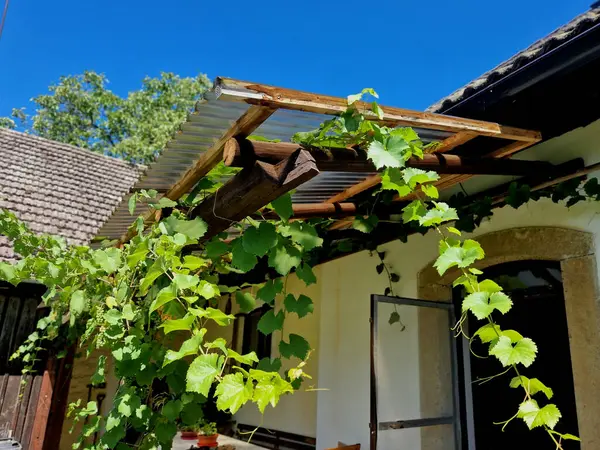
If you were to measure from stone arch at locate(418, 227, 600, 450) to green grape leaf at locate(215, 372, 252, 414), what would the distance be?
2.23m

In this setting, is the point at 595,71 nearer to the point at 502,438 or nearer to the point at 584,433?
the point at 584,433

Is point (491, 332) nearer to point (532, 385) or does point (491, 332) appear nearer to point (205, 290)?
point (532, 385)

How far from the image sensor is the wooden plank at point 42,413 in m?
4.74

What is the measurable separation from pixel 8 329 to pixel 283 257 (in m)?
4.58

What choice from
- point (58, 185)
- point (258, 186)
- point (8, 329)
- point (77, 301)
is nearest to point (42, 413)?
point (8, 329)

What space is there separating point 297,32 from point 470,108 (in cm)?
900

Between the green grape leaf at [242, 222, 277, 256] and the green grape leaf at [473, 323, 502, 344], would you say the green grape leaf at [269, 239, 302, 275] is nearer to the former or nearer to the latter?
the green grape leaf at [242, 222, 277, 256]

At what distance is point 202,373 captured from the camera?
163 centimetres

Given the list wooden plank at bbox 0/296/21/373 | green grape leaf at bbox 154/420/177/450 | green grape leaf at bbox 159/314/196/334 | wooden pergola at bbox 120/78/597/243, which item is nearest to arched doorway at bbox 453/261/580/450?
wooden pergola at bbox 120/78/597/243

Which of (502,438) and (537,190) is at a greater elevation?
(537,190)

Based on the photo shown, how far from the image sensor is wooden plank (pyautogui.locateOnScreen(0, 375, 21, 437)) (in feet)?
15.6

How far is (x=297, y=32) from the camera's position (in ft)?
34.3

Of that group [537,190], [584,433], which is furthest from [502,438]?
[537,190]

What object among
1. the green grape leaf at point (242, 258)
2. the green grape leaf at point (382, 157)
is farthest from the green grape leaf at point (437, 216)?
the green grape leaf at point (242, 258)
